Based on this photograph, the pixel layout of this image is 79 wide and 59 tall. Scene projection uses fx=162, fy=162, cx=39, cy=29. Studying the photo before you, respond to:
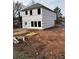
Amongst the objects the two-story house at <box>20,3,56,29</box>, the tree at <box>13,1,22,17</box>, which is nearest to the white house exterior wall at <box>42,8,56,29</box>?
the two-story house at <box>20,3,56,29</box>

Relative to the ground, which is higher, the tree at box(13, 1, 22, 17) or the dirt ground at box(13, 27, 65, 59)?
the tree at box(13, 1, 22, 17)

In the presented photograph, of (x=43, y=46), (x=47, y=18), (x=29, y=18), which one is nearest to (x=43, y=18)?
(x=47, y=18)

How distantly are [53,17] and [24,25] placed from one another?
1.10 ft

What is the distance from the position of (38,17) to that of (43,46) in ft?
1.07

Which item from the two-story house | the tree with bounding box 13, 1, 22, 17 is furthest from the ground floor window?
the tree with bounding box 13, 1, 22, 17

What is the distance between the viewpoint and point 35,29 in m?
1.78

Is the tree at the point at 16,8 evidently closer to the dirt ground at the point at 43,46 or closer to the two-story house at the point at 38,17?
the two-story house at the point at 38,17

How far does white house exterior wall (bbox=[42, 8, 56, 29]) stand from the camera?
1801 mm

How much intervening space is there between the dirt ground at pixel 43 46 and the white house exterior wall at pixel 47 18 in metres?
0.06

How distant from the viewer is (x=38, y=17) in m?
1.80

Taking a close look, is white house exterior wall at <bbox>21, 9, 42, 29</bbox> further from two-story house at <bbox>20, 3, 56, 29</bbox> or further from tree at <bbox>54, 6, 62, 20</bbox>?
tree at <bbox>54, 6, 62, 20</bbox>

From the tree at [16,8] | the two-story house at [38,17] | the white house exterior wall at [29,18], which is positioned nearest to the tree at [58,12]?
the two-story house at [38,17]

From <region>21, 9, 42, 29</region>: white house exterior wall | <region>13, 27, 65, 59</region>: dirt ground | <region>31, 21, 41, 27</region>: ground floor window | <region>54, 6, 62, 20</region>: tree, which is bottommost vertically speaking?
<region>13, 27, 65, 59</region>: dirt ground
